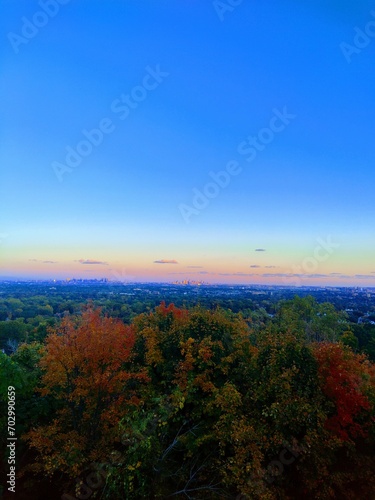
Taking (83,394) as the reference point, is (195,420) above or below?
below

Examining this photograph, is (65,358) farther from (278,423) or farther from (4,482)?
(278,423)

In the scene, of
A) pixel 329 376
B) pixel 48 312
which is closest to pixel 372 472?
pixel 329 376
